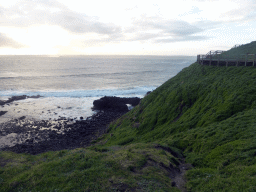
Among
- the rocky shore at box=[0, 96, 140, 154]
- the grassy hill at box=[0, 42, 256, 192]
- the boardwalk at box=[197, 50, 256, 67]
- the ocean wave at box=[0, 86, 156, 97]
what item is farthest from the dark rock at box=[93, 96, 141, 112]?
the grassy hill at box=[0, 42, 256, 192]

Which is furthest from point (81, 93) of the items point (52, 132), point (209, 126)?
point (209, 126)

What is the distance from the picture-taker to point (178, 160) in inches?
449

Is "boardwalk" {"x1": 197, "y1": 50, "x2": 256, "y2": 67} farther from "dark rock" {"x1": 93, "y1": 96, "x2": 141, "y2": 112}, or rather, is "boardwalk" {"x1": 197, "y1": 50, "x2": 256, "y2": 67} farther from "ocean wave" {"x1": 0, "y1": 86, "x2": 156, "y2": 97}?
"ocean wave" {"x1": 0, "y1": 86, "x2": 156, "y2": 97}

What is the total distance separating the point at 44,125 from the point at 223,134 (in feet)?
95.2

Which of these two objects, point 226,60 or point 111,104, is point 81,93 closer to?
point 111,104

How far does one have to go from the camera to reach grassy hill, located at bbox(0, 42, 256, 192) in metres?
7.95

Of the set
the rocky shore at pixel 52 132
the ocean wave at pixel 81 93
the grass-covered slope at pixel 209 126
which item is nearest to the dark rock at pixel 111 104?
the rocky shore at pixel 52 132

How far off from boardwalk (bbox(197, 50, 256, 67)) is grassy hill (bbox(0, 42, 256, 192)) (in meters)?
2.48

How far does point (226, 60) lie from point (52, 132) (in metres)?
28.8

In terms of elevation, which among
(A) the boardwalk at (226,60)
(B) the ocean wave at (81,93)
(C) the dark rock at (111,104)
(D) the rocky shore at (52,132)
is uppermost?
(A) the boardwalk at (226,60)

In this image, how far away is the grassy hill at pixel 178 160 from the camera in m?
7.95

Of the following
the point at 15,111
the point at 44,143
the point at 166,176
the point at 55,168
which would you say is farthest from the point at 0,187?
the point at 15,111

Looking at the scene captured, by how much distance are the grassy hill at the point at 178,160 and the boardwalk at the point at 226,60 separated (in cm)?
248

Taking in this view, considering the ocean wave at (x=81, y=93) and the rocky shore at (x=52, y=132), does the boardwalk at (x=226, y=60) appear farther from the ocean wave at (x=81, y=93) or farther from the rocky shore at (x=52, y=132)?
the ocean wave at (x=81, y=93)
